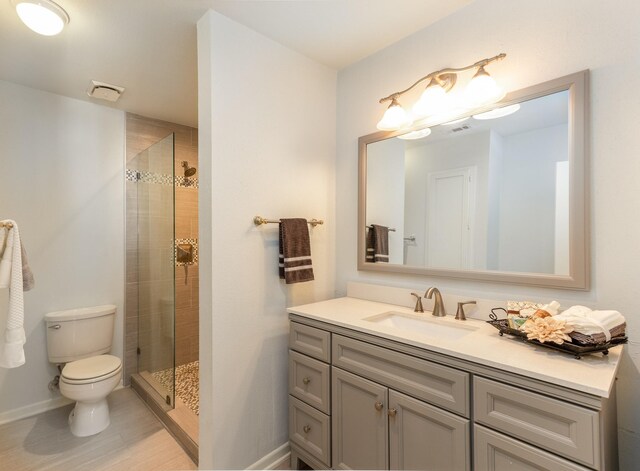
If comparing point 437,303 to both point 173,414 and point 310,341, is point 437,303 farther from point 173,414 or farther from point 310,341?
point 173,414

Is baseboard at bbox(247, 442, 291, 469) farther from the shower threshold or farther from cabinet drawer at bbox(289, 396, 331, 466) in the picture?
the shower threshold

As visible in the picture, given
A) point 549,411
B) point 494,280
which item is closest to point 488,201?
point 494,280

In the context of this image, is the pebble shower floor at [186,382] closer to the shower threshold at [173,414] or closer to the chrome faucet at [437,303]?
the shower threshold at [173,414]

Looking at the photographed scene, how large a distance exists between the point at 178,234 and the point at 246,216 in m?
1.55

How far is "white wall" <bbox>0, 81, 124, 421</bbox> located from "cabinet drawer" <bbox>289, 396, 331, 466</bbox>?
187 cm

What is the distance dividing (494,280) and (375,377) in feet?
2.37

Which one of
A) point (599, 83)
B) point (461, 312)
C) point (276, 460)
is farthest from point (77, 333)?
point (599, 83)

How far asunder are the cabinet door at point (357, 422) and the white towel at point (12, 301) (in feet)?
4.62

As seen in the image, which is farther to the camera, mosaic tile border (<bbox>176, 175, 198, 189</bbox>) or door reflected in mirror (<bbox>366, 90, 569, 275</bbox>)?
mosaic tile border (<bbox>176, 175, 198, 189</bbox>)

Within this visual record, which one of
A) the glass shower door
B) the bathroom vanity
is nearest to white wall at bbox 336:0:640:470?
the bathroom vanity

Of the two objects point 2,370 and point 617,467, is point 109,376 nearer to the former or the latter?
point 2,370

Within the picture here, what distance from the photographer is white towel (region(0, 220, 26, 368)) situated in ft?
4.37

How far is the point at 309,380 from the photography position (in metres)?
1.59

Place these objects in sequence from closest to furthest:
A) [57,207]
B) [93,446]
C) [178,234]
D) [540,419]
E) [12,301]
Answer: [540,419], [12,301], [93,446], [57,207], [178,234]
